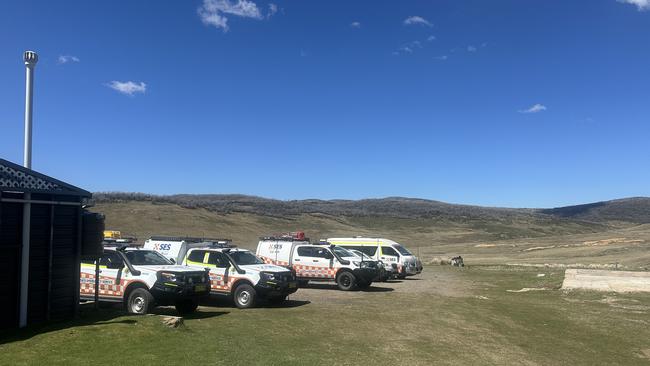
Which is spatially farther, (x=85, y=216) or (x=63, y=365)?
(x=85, y=216)

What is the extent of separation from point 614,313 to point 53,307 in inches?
576

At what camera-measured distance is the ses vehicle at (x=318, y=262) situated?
817 inches

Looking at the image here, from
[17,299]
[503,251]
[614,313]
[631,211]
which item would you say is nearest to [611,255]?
[503,251]

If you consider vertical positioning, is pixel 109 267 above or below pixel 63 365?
above

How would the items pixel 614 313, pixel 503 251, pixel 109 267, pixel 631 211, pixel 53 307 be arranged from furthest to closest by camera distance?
pixel 631 211 → pixel 503 251 → pixel 614 313 → pixel 109 267 → pixel 53 307

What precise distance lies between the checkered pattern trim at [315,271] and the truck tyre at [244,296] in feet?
19.8

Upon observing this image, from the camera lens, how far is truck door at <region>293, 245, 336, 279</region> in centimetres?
2100


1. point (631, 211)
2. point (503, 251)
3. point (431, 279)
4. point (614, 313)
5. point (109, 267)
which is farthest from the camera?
point (631, 211)

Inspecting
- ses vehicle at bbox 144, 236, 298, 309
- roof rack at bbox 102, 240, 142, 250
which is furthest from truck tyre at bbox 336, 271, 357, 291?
roof rack at bbox 102, 240, 142, 250

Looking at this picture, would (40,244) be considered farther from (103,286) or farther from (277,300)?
(277,300)

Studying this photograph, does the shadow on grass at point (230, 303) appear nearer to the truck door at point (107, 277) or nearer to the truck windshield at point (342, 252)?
the truck door at point (107, 277)

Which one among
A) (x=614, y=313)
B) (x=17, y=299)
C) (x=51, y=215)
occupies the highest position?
(x=51, y=215)

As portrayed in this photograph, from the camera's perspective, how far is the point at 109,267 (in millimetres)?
13586

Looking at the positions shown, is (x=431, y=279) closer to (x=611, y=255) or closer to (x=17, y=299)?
(x=17, y=299)
